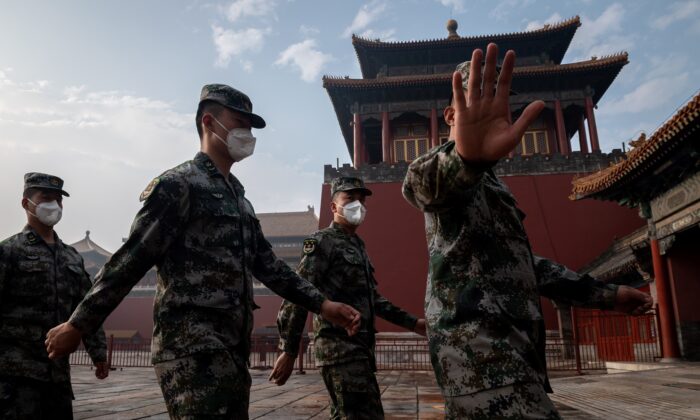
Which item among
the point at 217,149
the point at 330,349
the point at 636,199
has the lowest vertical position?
the point at 330,349

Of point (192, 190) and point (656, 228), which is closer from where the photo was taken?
point (192, 190)

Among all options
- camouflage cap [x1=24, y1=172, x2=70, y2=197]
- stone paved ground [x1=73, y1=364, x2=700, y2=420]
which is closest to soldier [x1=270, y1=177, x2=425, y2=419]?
camouflage cap [x1=24, y1=172, x2=70, y2=197]

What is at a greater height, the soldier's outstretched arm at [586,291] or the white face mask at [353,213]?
the white face mask at [353,213]

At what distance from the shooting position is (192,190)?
201 cm

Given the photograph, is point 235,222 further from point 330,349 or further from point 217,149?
point 330,349

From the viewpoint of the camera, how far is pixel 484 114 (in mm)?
1380

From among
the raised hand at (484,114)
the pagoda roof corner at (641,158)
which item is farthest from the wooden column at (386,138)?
the raised hand at (484,114)

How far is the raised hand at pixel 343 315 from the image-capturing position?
7.00 ft

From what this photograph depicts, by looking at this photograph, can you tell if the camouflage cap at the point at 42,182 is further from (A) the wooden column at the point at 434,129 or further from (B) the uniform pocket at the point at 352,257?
(A) the wooden column at the point at 434,129

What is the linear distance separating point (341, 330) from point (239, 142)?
1190mm

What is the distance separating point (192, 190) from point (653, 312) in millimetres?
9890

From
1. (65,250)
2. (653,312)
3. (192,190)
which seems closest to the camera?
(192,190)

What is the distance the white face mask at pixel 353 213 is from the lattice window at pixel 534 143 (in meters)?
15.8

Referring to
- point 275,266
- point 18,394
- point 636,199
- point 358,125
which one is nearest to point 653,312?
point 636,199
